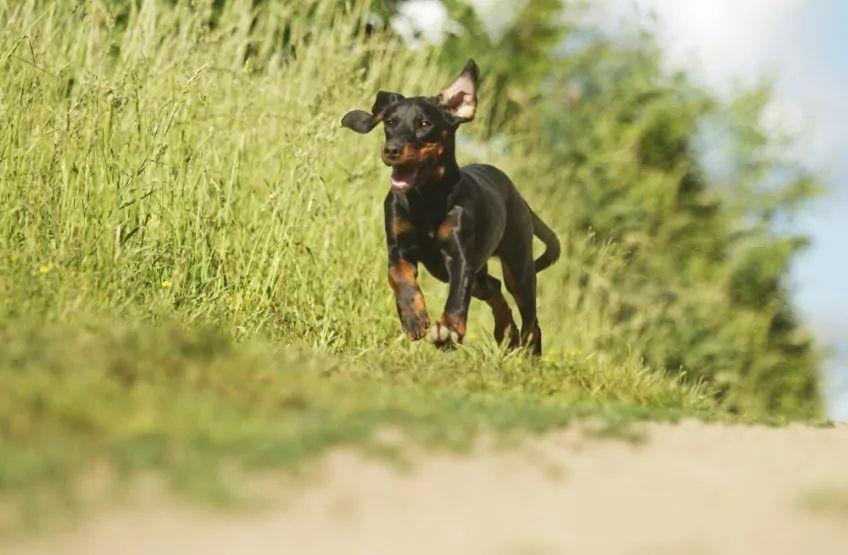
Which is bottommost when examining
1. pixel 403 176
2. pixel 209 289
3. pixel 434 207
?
pixel 209 289

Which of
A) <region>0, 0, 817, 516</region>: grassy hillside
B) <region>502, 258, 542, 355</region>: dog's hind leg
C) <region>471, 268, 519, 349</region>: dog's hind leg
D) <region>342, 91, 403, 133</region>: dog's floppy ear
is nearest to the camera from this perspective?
<region>0, 0, 817, 516</region>: grassy hillside

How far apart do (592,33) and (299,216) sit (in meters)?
8.23

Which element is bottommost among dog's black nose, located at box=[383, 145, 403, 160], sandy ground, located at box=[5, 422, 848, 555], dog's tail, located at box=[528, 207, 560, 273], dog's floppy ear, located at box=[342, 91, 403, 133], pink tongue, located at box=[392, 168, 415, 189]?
sandy ground, located at box=[5, 422, 848, 555]

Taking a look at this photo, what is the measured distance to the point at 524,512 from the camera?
2992mm

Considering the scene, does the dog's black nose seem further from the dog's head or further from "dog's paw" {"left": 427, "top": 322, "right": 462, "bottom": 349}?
"dog's paw" {"left": 427, "top": 322, "right": 462, "bottom": 349}

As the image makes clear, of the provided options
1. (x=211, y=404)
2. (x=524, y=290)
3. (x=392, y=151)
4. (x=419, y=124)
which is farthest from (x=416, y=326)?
(x=211, y=404)

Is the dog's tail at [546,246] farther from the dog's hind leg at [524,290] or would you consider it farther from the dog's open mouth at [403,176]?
the dog's open mouth at [403,176]

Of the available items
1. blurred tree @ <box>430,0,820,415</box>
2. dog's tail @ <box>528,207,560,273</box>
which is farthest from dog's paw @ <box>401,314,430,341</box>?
blurred tree @ <box>430,0,820,415</box>

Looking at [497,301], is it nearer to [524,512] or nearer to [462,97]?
[462,97]

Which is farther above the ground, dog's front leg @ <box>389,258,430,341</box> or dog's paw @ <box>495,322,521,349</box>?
dog's front leg @ <box>389,258,430,341</box>

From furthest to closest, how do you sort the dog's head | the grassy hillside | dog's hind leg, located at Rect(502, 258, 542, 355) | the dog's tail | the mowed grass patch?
the dog's tail → dog's hind leg, located at Rect(502, 258, 542, 355) → the dog's head → the grassy hillside → the mowed grass patch

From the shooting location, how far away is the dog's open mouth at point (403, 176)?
20.3ft

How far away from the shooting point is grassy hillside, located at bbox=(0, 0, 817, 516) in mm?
3445

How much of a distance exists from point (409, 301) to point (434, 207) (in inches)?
19.2
